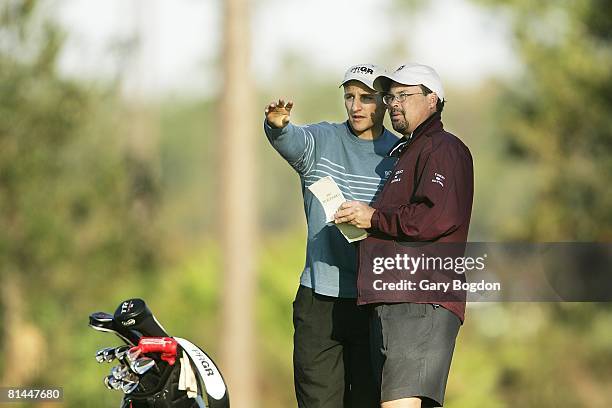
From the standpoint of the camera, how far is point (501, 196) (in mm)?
44812

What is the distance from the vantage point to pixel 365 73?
539 cm

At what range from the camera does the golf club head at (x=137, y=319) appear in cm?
540

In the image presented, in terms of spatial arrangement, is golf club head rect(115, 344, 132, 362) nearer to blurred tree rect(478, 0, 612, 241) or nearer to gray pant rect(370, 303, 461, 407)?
gray pant rect(370, 303, 461, 407)

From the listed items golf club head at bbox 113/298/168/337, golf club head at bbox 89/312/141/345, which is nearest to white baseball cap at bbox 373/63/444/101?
golf club head at bbox 113/298/168/337

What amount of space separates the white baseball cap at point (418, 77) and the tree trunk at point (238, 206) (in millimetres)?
10213

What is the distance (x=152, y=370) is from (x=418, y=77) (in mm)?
1827

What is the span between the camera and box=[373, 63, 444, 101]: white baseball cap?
16.1 feet

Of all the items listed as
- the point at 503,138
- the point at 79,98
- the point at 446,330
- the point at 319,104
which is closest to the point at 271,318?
the point at 79,98

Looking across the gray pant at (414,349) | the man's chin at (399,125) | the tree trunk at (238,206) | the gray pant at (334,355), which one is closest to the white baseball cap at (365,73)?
the man's chin at (399,125)

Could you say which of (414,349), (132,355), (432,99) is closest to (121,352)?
(132,355)

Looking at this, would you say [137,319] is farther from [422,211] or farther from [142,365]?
[422,211]

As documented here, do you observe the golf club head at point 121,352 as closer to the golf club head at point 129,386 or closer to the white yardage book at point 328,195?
the golf club head at point 129,386

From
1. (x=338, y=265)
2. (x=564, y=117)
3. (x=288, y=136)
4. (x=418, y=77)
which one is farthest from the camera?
(x=564, y=117)

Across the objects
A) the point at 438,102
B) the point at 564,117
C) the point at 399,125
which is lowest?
the point at 399,125
